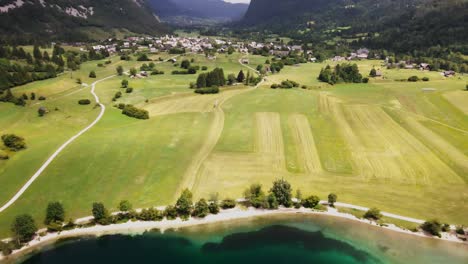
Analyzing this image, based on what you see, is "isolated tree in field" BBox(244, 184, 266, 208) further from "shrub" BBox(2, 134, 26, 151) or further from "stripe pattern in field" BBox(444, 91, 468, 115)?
"stripe pattern in field" BBox(444, 91, 468, 115)

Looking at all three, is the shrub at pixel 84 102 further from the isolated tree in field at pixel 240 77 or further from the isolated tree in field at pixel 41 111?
→ the isolated tree in field at pixel 240 77

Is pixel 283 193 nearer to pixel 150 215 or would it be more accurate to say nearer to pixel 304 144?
pixel 150 215

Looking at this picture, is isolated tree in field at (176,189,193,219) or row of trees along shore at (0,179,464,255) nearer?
row of trees along shore at (0,179,464,255)

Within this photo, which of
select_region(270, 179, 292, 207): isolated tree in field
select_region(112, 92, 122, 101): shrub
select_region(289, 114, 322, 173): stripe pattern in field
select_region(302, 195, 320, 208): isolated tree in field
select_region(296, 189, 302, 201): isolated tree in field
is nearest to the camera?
select_region(302, 195, 320, 208): isolated tree in field

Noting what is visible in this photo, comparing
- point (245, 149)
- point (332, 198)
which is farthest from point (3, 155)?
point (332, 198)

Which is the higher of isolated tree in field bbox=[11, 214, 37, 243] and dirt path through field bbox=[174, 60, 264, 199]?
dirt path through field bbox=[174, 60, 264, 199]

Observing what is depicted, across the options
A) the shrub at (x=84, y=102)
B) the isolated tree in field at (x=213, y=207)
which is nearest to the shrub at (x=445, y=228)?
the isolated tree in field at (x=213, y=207)

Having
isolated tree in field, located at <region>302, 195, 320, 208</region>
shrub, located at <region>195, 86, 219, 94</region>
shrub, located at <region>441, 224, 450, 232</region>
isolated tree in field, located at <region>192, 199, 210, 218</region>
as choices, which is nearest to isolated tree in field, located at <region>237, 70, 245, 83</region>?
shrub, located at <region>195, 86, 219, 94</region>
